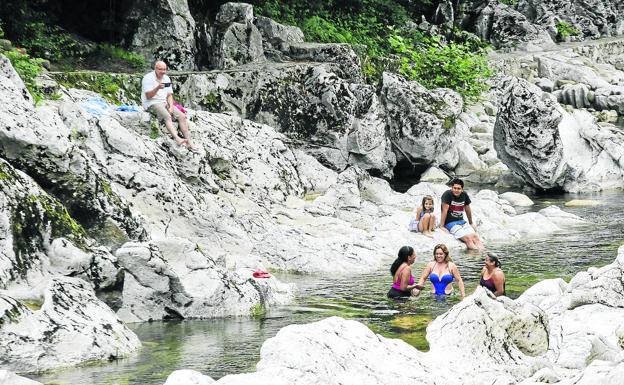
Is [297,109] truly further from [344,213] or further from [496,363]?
[496,363]

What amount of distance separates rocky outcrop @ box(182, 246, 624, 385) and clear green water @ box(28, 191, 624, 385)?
1200 millimetres

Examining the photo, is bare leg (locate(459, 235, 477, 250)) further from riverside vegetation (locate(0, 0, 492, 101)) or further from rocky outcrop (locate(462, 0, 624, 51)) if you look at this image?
rocky outcrop (locate(462, 0, 624, 51))

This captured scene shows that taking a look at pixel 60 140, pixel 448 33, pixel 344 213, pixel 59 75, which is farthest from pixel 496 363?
pixel 448 33

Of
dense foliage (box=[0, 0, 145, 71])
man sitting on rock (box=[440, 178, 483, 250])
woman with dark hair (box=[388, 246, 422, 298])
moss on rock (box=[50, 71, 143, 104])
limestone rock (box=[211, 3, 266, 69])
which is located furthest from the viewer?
limestone rock (box=[211, 3, 266, 69])

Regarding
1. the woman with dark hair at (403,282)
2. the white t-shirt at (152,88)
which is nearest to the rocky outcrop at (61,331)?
the woman with dark hair at (403,282)

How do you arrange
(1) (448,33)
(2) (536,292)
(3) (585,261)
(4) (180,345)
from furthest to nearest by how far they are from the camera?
(1) (448,33) < (3) (585,261) < (2) (536,292) < (4) (180,345)

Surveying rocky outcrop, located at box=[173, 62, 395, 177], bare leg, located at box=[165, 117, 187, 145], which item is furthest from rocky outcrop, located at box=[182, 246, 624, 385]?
rocky outcrop, located at box=[173, 62, 395, 177]

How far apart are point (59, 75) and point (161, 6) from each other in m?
7.78

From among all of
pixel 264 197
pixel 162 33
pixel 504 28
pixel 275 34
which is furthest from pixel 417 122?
pixel 504 28

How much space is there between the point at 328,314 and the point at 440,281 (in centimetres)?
236

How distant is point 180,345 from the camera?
448 inches

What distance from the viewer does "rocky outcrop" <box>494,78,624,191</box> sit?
2772 centimetres

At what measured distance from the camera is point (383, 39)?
44.5 m

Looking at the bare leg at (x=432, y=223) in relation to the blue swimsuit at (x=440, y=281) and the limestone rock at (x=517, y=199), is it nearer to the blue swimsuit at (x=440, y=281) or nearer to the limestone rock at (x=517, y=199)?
the blue swimsuit at (x=440, y=281)
